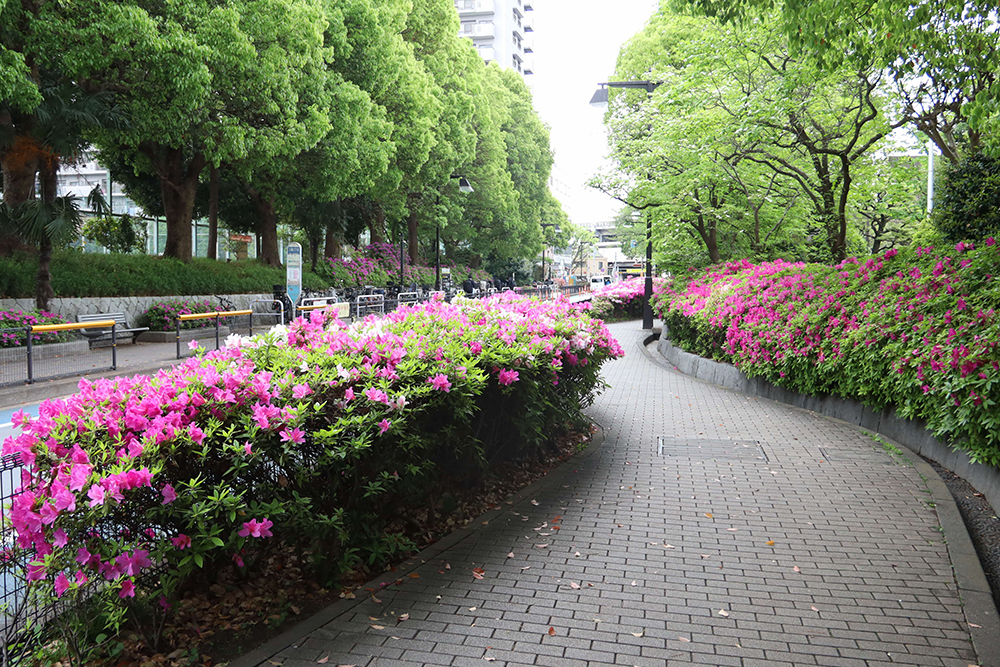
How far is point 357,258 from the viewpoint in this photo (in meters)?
36.2

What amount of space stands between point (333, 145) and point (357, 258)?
13.3 meters

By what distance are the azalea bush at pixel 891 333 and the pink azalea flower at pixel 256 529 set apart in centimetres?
514

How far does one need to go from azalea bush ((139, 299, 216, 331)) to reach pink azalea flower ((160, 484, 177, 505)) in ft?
Result: 55.0

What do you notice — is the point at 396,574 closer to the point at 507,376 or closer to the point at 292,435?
the point at 292,435

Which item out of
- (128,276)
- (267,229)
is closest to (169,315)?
(128,276)

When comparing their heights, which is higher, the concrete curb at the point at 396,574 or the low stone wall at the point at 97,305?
the low stone wall at the point at 97,305

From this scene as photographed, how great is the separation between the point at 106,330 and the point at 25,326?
3173 millimetres

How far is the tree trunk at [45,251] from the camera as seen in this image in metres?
15.2

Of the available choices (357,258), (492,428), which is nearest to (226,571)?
(492,428)

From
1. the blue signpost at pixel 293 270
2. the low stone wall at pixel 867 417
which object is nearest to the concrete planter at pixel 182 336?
the blue signpost at pixel 293 270

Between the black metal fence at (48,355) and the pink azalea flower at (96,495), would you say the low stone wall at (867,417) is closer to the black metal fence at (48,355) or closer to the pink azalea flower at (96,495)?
the pink azalea flower at (96,495)

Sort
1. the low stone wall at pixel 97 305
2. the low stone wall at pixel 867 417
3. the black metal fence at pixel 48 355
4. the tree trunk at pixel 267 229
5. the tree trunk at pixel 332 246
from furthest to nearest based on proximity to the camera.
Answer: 1. the tree trunk at pixel 332 246
2. the tree trunk at pixel 267 229
3. the low stone wall at pixel 97 305
4. the black metal fence at pixel 48 355
5. the low stone wall at pixel 867 417

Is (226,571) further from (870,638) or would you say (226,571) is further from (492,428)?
(870,638)

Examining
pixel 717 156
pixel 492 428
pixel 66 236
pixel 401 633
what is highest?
pixel 717 156
